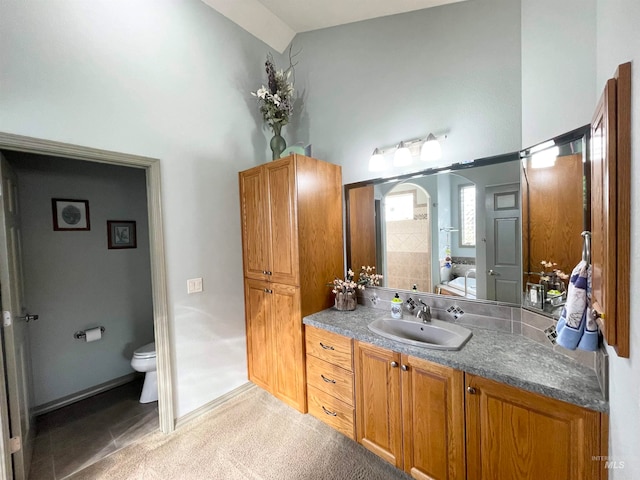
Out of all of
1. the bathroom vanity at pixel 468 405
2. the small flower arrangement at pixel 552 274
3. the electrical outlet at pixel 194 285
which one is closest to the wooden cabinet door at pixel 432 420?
the bathroom vanity at pixel 468 405

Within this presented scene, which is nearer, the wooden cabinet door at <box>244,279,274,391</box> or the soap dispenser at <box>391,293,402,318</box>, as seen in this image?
the soap dispenser at <box>391,293,402,318</box>

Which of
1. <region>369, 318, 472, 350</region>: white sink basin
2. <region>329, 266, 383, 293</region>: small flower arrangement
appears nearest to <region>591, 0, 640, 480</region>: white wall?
<region>369, 318, 472, 350</region>: white sink basin

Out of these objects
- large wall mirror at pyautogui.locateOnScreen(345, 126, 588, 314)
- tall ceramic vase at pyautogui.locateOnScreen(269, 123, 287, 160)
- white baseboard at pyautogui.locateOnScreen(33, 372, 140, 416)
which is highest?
tall ceramic vase at pyautogui.locateOnScreen(269, 123, 287, 160)

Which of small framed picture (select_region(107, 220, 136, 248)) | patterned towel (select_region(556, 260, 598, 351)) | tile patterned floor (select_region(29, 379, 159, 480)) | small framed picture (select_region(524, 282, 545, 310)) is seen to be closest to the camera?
patterned towel (select_region(556, 260, 598, 351))

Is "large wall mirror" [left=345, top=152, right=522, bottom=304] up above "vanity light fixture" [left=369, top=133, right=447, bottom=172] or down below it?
below

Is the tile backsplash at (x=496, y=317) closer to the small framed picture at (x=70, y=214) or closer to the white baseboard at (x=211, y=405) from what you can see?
the white baseboard at (x=211, y=405)

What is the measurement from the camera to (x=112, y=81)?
1.73 metres

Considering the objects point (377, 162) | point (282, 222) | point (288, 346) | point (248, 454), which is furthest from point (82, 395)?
point (377, 162)

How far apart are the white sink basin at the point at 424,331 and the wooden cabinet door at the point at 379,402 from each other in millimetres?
153

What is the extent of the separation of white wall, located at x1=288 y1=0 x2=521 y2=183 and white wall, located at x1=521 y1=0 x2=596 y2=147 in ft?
0.24

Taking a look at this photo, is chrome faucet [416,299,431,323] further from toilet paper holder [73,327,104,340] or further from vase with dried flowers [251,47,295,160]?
toilet paper holder [73,327,104,340]

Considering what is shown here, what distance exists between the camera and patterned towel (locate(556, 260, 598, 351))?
99 cm

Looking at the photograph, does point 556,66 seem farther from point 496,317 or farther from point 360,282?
point 360,282

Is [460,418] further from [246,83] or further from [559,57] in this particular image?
[246,83]
